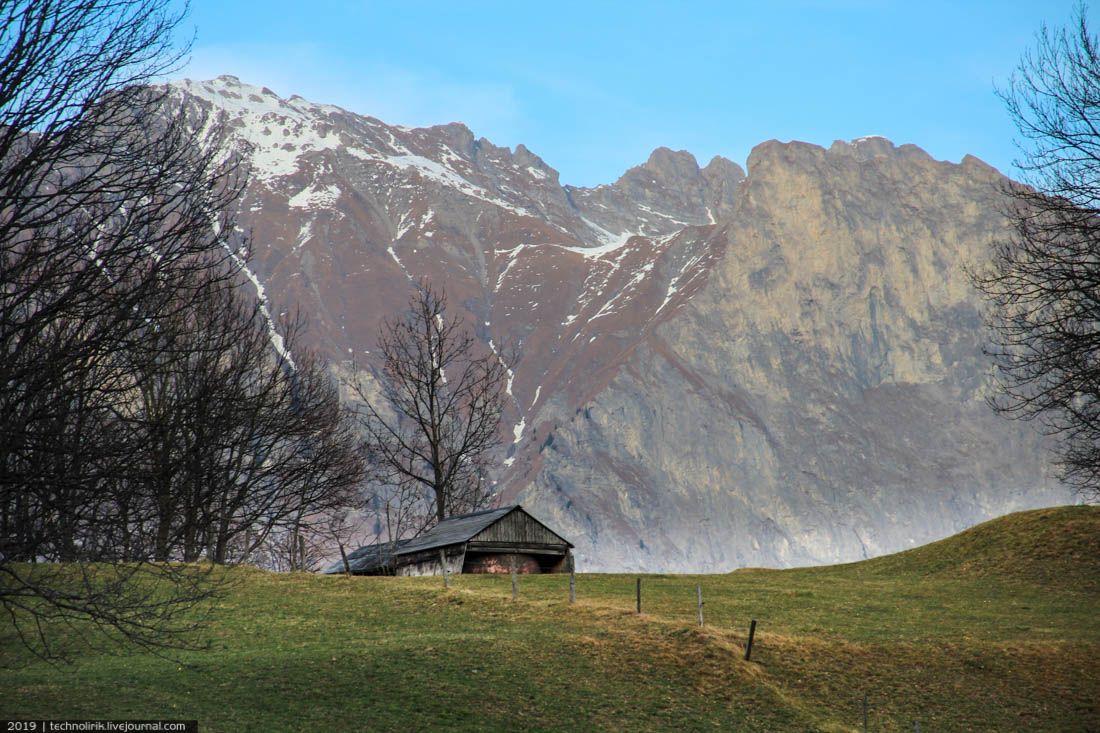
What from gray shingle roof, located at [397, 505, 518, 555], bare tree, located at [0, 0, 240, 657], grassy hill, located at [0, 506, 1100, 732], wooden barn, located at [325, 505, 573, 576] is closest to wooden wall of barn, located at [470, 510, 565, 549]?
wooden barn, located at [325, 505, 573, 576]

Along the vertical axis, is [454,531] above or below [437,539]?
above

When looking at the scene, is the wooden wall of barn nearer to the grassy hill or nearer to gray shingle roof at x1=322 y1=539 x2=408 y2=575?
gray shingle roof at x1=322 y1=539 x2=408 y2=575

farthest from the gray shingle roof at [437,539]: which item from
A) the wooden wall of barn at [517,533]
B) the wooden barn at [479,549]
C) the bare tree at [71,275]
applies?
the bare tree at [71,275]

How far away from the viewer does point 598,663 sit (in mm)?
31359

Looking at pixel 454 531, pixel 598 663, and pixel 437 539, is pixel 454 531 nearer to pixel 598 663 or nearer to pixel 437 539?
pixel 437 539

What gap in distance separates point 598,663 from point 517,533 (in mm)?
27428

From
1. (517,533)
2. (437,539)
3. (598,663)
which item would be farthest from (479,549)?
(598,663)

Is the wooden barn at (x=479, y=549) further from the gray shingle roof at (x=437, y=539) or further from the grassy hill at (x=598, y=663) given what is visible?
the grassy hill at (x=598, y=663)

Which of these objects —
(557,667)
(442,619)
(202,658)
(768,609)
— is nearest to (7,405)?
(202,658)

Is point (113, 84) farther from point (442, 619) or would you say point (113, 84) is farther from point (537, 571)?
point (537, 571)

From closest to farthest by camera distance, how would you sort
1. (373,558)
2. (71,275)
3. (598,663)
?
(71,275) → (598,663) → (373,558)

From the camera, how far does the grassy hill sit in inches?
990

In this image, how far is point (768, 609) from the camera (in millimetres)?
43500

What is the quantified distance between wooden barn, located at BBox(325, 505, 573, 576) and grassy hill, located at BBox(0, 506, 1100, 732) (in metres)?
7.72
